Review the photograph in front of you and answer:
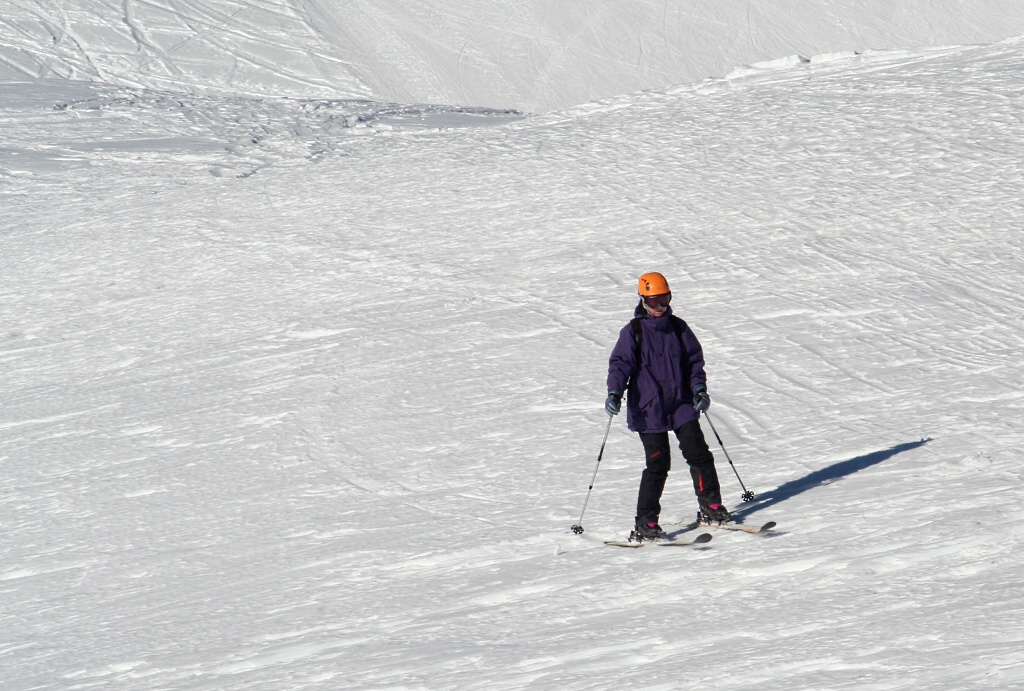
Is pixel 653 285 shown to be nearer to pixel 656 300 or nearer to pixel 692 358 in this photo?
pixel 656 300

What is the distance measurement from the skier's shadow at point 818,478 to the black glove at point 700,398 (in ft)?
2.35

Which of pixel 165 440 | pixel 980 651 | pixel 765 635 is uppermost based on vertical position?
pixel 980 651

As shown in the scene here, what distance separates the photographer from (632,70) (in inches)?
852

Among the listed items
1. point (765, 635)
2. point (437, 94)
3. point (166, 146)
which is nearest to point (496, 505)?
point (765, 635)

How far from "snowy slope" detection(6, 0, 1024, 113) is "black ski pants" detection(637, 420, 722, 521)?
15.6 metres

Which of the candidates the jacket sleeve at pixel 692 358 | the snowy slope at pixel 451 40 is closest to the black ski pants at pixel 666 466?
the jacket sleeve at pixel 692 358

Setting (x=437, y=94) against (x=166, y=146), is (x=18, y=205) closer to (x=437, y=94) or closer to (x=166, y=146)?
(x=166, y=146)

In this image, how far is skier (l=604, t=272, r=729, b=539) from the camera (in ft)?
17.6

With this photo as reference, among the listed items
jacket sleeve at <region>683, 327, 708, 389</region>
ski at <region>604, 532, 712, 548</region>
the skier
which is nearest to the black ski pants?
the skier

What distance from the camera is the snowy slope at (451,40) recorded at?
19938 millimetres

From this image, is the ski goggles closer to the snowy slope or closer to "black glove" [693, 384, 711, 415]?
"black glove" [693, 384, 711, 415]

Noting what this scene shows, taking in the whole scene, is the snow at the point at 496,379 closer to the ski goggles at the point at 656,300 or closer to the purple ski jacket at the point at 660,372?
the purple ski jacket at the point at 660,372

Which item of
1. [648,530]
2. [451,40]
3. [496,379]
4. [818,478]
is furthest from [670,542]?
[451,40]

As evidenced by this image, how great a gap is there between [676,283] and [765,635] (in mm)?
6014
